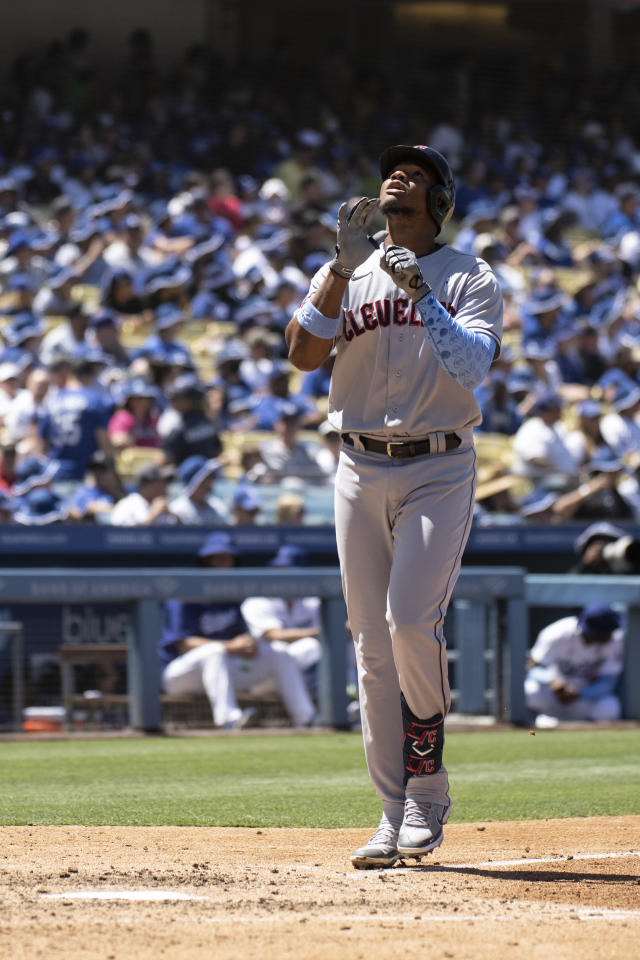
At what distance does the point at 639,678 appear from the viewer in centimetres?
996

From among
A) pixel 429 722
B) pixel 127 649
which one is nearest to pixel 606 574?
pixel 127 649

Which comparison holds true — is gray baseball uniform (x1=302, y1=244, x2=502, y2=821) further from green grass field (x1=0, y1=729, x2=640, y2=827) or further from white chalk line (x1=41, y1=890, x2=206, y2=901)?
green grass field (x1=0, y1=729, x2=640, y2=827)

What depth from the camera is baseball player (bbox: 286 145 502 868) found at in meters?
4.14

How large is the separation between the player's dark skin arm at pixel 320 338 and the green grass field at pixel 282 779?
187 centimetres

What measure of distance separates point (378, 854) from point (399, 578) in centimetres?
73

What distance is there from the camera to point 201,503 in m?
11.1

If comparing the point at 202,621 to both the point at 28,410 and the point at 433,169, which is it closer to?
the point at 28,410

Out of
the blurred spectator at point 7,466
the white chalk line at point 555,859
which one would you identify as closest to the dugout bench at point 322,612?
the blurred spectator at point 7,466

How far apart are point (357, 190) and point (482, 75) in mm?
7481

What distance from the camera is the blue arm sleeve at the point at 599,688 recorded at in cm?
998

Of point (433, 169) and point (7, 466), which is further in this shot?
point (7, 466)

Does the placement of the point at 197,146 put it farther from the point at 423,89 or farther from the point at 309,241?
the point at 423,89

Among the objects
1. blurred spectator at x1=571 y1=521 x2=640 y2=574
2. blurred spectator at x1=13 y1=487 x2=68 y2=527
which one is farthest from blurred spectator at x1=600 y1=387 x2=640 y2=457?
blurred spectator at x1=13 y1=487 x2=68 y2=527

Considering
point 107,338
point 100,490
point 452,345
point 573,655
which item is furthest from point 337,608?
point 452,345
